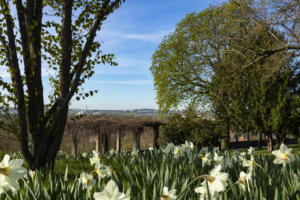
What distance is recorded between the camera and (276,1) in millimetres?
8016

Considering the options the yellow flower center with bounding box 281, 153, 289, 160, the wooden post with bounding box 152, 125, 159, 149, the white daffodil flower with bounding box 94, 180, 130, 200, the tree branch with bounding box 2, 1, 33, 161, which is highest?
the tree branch with bounding box 2, 1, 33, 161

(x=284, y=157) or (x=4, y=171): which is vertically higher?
(x=4, y=171)

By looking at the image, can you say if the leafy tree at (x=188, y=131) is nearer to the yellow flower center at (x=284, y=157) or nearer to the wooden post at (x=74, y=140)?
the wooden post at (x=74, y=140)

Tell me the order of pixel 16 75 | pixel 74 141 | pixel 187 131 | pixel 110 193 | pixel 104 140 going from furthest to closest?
pixel 187 131 → pixel 104 140 → pixel 74 141 → pixel 16 75 → pixel 110 193

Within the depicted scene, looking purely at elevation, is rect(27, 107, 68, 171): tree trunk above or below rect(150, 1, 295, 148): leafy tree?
below

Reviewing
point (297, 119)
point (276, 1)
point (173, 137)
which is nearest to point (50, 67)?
point (276, 1)

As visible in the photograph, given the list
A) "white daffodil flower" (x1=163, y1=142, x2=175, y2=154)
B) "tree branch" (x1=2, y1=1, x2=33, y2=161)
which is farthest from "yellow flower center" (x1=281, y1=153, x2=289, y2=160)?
"tree branch" (x1=2, y1=1, x2=33, y2=161)

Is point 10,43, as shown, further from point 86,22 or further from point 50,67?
point 86,22

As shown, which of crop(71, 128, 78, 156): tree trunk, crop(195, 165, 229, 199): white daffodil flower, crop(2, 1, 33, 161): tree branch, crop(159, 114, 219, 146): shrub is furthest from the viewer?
crop(159, 114, 219, 146): shrub

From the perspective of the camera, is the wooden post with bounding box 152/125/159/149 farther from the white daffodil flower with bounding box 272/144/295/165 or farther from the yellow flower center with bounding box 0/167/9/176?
the yellow flower center with bounding box 0/167/9/176

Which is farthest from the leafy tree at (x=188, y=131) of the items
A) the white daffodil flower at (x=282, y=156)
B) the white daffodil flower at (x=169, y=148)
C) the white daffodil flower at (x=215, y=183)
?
the white daffodil flower at (x=215, y=183)

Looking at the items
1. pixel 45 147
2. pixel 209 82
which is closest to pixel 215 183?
pixel 45 147

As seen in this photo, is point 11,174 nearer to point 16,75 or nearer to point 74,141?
point 16,75

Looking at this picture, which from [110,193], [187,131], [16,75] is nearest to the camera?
[110,193]
